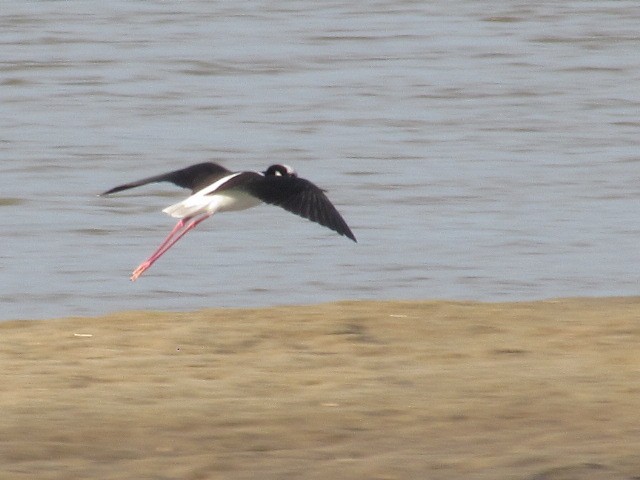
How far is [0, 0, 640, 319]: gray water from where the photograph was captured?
10.3 m

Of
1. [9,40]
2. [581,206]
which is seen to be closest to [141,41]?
[9,40]

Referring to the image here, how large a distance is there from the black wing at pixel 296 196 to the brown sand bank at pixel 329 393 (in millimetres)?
398

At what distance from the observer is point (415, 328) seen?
7613mm

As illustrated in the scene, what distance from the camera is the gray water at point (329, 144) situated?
1034 cm

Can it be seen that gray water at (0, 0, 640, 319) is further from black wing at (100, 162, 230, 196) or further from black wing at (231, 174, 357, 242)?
black wing at (231, 174, 357, 242)

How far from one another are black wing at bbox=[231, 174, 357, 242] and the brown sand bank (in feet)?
1.31

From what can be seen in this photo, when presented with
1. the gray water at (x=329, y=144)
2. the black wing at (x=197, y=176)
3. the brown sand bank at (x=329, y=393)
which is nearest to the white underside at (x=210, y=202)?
the black wing at (x=197, y=176)

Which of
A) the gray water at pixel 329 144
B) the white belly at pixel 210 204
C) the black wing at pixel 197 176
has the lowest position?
the gray water at pixel 329 144

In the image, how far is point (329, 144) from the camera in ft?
50.7

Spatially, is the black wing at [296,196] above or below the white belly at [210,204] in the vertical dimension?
above

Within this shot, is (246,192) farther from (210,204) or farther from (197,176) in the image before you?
(197,176)

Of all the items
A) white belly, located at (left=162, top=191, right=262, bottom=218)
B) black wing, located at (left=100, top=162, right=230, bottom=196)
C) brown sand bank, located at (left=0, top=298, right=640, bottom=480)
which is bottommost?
brown sand bank, located at (left=0, top=298, right=640, bottom=480)

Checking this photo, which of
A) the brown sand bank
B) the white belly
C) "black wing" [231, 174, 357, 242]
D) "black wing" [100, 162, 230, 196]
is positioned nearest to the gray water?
"black wing" [100, 162, 230, 196]

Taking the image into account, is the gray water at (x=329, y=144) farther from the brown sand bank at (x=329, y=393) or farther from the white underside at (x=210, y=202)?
the brown sand bank at (x=329, y=393)
